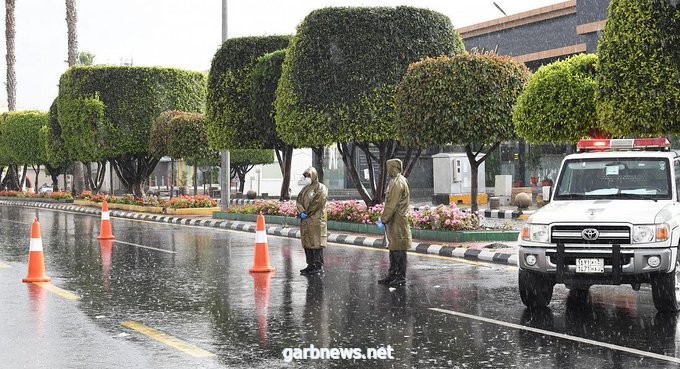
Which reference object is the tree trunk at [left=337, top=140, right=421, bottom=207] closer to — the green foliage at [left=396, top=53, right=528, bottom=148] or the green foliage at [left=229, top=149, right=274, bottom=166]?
the green foliage at [left=396, top=53, right=528, bottom=148]

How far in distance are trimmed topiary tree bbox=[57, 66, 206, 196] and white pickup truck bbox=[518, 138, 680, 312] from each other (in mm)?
35360

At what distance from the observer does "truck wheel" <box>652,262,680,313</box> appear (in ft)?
34.7

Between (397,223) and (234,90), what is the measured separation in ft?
71.0

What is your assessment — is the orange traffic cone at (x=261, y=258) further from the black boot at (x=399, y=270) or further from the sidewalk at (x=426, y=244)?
the sidewalk at (x=426, y=244)

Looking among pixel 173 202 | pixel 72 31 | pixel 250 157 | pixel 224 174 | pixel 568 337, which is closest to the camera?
pixel 568 337

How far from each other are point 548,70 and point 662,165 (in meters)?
12.1

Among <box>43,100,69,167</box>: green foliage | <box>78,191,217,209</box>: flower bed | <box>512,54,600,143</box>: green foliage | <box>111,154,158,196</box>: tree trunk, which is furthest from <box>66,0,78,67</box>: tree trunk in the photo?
<box>512,54,600,143</box>: green foliage

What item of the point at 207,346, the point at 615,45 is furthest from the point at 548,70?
the point at 207,346

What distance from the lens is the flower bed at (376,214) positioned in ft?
69.1

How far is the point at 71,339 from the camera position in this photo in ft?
31.7

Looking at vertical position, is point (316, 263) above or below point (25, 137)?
below

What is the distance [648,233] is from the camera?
10.4 metres

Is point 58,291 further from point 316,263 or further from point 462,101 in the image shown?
point 462,101

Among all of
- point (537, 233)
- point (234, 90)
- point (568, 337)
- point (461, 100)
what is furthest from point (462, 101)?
point (234, 90)
